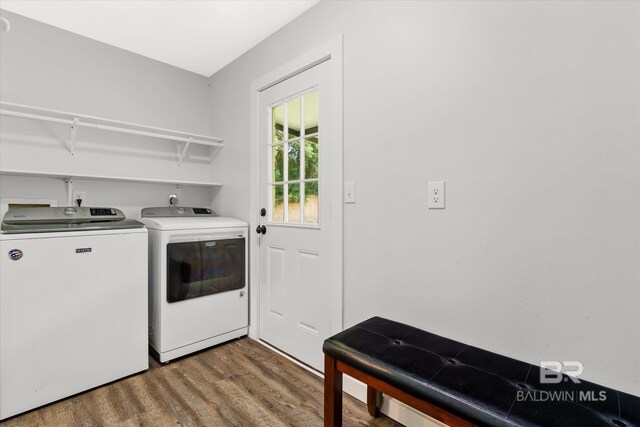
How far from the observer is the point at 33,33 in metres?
2.03

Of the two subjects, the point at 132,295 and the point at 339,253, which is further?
the point at 132,295

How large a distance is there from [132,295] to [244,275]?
779 millimetres

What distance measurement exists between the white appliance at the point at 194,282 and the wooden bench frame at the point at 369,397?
1279 millimetres

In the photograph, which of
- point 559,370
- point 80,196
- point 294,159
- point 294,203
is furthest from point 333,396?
point 80,196

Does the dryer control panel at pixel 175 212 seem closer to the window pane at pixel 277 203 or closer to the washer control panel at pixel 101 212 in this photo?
the washer control panel at pixel 101 212

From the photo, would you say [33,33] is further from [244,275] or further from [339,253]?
[339,253]

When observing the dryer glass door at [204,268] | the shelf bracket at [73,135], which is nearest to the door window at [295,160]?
the dryer glass door at [204,268]

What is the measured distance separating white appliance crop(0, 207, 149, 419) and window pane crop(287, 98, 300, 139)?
47.0 inches

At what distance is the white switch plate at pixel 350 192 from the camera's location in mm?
1694

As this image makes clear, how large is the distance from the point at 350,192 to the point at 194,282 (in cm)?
132

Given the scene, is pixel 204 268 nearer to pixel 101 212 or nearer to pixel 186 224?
pixel 186 224

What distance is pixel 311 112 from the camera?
1.98 meters

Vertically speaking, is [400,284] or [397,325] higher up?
[400,284]

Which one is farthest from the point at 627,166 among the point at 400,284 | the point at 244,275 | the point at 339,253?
the point at 244,275
